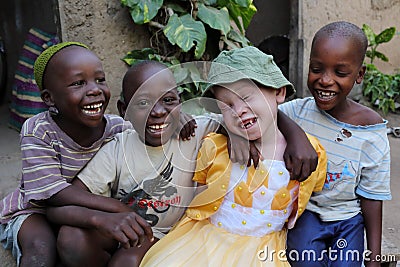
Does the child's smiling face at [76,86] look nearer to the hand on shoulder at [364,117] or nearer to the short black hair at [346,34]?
the short black hair at [346,34]

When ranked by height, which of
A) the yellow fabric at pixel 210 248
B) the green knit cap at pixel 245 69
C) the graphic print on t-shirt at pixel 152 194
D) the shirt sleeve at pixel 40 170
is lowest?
the yellow fabric at pixel 210 248

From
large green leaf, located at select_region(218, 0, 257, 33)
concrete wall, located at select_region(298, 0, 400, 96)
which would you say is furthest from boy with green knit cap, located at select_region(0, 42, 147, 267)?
concrete wall, located at select_region(298, 0, 400, 96)

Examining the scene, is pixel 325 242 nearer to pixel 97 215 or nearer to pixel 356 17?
pixel 97 215

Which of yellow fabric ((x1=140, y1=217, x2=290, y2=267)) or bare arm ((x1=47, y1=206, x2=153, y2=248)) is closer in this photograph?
bare arm ((x1=47, y1=206, x2=153, y2=248))

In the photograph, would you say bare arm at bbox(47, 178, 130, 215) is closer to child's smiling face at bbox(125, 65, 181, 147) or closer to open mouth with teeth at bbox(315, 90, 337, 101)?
child's smiling face at bbox(125, 65, 181, 147)

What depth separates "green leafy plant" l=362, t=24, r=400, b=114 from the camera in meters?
4.89

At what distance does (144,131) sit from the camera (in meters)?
1.70

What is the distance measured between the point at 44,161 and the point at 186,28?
5.84 ft

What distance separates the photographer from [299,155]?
1.60 metres

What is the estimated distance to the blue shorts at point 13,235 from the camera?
1726mm

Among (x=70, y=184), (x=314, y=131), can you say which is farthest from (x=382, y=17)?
(x=70, y=184)

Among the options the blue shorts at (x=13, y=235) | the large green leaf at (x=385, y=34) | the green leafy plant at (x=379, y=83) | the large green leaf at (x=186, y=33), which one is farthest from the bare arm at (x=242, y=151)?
the large green leaf at (x=385, y=34)

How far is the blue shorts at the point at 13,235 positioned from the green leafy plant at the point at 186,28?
1411 millimetres

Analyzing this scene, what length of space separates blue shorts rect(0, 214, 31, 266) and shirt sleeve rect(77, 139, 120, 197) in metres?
0.28
